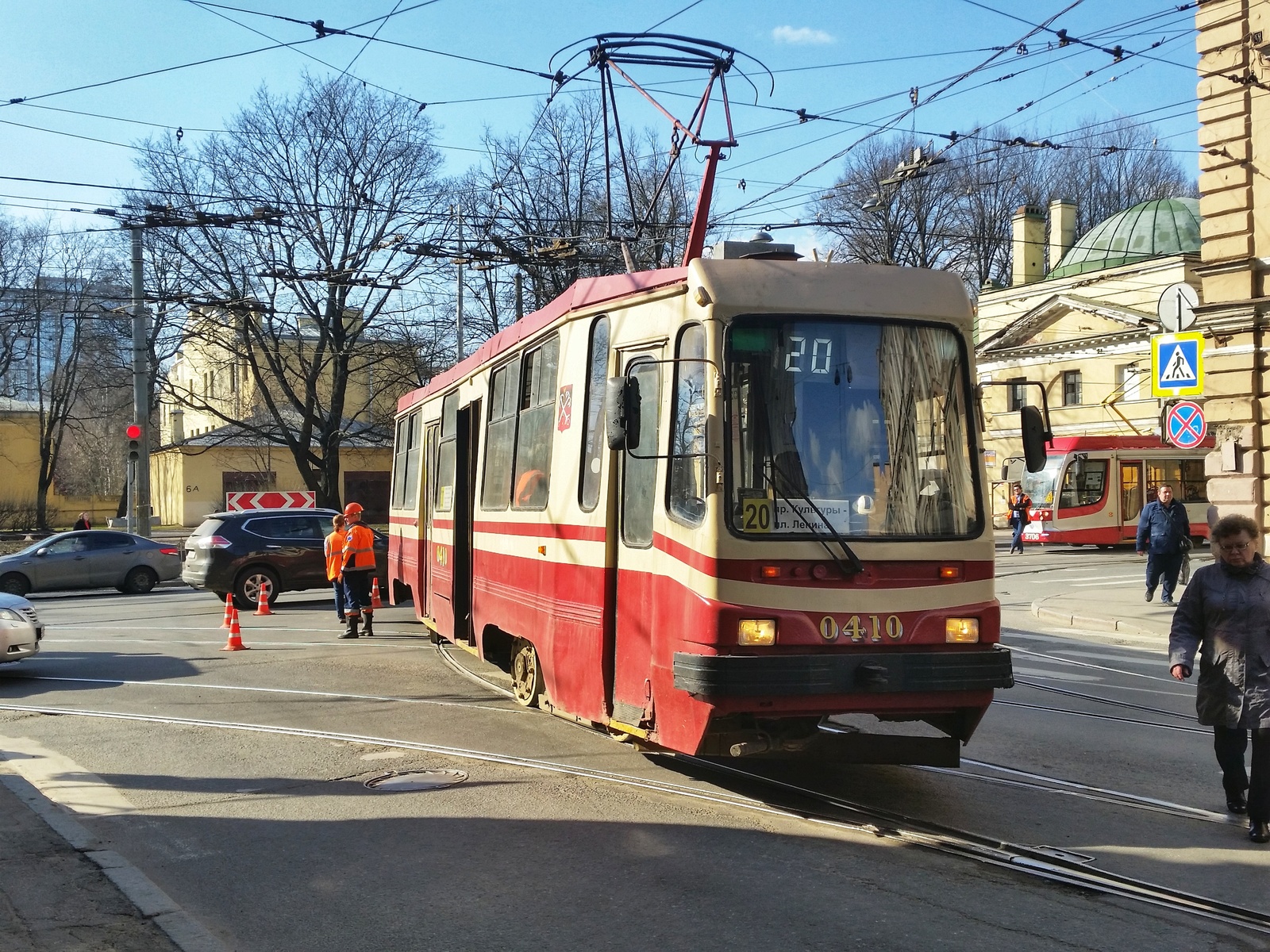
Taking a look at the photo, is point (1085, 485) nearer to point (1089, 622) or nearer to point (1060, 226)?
point (1060, 226)

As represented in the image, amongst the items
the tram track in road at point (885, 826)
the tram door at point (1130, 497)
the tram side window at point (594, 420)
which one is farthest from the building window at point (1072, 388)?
the tram side window at point (594, 420)

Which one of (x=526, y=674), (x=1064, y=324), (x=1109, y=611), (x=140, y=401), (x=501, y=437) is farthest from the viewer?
(x=1064, y=324)

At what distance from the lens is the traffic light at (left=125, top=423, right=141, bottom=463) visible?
97.5 feet

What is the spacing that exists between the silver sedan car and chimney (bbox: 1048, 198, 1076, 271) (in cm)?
3885

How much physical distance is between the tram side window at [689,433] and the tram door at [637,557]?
7.2 inches

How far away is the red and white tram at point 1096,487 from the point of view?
1521 inches

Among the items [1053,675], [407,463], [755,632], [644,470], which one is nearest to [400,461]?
[407,463]

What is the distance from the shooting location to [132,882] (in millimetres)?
5801

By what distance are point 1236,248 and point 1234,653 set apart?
18193 millimetres

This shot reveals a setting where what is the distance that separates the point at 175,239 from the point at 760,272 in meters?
33.6

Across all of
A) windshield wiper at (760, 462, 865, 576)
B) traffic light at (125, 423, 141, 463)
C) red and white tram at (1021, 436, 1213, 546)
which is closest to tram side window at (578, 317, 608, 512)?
windshield wiper at (760, 462, 865, 576)

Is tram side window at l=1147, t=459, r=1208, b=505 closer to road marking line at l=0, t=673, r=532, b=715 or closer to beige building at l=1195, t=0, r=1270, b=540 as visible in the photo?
beige building at l=1195, t=0, r=1270, b=540

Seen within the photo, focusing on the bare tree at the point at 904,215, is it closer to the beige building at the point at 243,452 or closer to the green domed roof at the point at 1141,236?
the green domed roof at the point at 1141,236

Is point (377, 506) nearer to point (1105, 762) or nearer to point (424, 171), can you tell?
point (424, 171)
